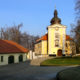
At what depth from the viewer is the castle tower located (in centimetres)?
4534

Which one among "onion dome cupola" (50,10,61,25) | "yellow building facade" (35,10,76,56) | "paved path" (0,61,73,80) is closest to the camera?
"paved path" (0,61,73,80)

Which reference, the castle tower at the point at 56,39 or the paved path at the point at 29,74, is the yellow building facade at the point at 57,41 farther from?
the paved path at the point at 29,74

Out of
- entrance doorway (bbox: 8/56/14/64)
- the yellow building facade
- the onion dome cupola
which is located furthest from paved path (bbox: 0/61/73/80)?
the onion dome cupola

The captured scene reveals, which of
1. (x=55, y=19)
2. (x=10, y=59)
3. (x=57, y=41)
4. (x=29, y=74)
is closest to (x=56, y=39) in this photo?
(x=57, y=41)

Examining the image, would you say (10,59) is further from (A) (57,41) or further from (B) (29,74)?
(A) (57,41)

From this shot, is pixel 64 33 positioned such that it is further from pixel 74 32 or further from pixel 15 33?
pixel 15 33

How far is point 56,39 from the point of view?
1805 inches

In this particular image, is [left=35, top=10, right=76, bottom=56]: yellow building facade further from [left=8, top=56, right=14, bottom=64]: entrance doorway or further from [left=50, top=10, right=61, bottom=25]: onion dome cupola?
[left=8, top=56, right=14, bottom=64]: entrance doorway

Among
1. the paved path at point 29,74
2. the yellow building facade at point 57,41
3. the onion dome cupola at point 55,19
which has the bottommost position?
the paved path at point 29,74

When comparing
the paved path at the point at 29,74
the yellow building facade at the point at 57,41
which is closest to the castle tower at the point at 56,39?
the yellow building facade at the point at 57,41

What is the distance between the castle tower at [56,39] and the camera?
45344 mm

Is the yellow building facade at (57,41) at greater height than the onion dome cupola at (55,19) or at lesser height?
lesser

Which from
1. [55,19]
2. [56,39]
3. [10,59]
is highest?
[55,19]

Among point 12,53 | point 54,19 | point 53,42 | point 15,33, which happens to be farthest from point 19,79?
point 15,33
